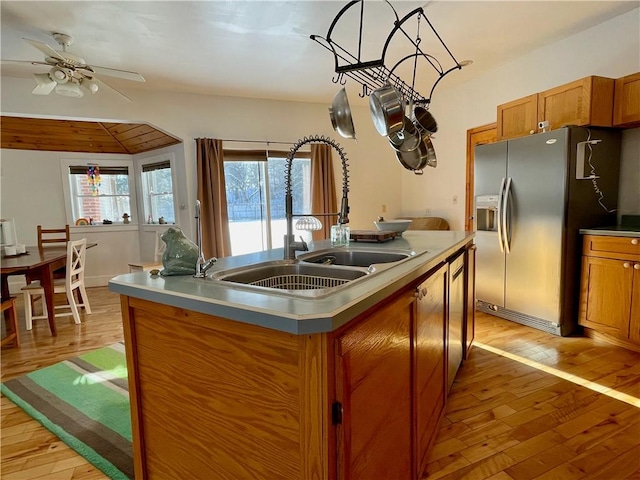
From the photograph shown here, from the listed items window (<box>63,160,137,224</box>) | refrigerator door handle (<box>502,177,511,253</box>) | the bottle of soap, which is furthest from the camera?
window (<box>63,160,137,224</box>)

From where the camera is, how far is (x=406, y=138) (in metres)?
2.12

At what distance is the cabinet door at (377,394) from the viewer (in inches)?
34.4

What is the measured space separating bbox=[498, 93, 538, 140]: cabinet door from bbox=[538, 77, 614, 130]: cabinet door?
0.20 meters

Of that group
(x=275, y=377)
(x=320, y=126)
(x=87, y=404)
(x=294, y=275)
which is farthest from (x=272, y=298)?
(x=320, y=126)

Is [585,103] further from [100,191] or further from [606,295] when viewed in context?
[100,191]

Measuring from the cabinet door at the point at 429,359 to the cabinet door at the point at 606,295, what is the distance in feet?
5.97

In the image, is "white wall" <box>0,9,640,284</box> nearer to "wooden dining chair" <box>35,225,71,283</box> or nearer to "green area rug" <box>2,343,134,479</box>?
"wooden dining chair" <box>35,225,71,283</box>

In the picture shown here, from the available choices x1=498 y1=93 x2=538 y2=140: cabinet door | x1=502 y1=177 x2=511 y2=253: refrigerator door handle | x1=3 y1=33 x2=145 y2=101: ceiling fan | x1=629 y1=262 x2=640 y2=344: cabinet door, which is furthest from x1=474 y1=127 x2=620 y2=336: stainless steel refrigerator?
x1=3 y1=33 x2=145 y2=101: ceiling fan

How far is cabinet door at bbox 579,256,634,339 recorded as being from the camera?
2.64 meters

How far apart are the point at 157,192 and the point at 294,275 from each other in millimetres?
4623

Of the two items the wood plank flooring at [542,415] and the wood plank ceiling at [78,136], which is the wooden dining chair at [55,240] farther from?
the wood plank flooring at [542,415]

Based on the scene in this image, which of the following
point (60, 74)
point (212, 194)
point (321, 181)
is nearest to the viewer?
point (60, 74)

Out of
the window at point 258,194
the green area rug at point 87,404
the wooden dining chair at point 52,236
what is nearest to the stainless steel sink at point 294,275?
the green area rug at point 87,404

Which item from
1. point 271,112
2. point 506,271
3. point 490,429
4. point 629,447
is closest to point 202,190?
point 271,112
